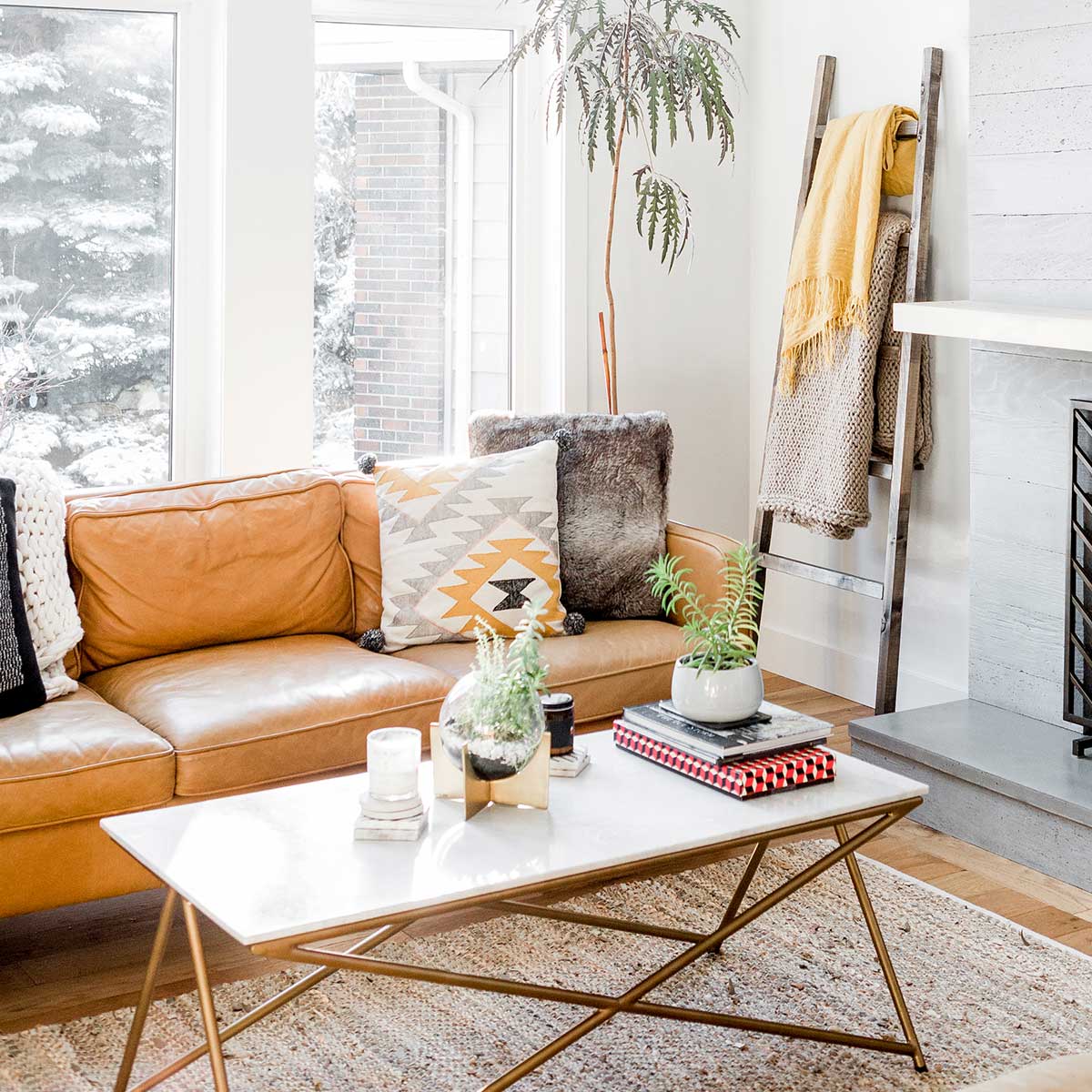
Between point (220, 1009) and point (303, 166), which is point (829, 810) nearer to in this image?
point (220, 1009)

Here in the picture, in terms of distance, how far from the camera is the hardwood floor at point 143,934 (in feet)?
8.04

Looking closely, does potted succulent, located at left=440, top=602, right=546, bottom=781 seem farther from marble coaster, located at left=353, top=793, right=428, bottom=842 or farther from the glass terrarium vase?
marble coaster, located at left=353, top=793, right=428, bottom=842

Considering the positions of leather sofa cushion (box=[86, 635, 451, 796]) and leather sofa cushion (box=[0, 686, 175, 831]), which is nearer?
leather sofa cushion (box=[0, 686, 175, 831])

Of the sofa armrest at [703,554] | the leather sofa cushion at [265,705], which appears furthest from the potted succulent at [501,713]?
the sofa armrest at [703,554]

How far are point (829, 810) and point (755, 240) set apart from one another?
275 centimetres

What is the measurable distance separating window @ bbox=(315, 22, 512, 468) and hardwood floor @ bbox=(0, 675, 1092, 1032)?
166 centimetres

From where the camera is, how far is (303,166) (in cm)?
375

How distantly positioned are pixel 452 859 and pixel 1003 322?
180 centimetres

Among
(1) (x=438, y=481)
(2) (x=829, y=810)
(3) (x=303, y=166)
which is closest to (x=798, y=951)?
(2) (x=829, y=810)

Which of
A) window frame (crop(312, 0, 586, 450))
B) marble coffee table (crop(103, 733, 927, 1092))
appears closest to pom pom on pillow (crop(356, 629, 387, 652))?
marble coffee table (crop(103, 733, 927, 1092))

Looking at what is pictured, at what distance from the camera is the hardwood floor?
245cm

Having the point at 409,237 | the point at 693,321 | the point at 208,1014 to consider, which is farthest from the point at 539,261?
the point at 208,1014

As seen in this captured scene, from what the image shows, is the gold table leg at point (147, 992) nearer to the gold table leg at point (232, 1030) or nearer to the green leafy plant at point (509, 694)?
the gold table leg at point (232, 1030)

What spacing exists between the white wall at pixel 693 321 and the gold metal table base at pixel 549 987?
2.20m
